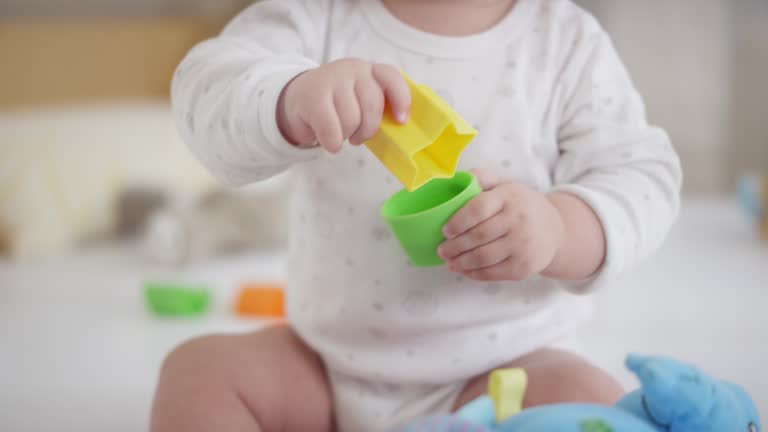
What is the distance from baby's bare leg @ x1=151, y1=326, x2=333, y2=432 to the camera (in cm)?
59

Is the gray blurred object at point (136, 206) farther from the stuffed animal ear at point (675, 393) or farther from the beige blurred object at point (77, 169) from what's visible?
the stuffed animal ear at point (675, 393)

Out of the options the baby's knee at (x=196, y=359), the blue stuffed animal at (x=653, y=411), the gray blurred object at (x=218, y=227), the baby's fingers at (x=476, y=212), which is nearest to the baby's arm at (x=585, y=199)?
the baby's fingers at (x=476, y=212)

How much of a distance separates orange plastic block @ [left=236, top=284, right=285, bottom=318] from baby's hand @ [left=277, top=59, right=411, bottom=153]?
0.57 m

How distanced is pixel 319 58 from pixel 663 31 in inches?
59.2

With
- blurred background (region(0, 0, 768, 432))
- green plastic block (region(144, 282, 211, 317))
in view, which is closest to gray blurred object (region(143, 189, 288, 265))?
blurred background (region(0, 0, 768, 432))

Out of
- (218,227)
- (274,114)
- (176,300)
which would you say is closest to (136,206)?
(218,227)

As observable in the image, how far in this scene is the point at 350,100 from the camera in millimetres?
468

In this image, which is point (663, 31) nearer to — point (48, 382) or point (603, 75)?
point (603, 75)

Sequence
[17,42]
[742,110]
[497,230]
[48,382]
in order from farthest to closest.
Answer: [742,110] → [17,42] → [48,382] → [497,230]

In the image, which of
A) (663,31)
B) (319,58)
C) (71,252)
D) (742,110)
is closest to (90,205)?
(71,252)

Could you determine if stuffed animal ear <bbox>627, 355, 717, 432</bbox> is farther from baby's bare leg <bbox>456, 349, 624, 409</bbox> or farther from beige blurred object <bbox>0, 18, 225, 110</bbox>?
beige blurred object <bbox>0, 18, 225, 110</bbox>

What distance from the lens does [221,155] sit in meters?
Result: 0.58

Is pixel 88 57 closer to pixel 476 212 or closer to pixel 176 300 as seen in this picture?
pixel 176 300

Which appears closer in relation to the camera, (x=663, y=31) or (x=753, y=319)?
(x=753, y=319)
